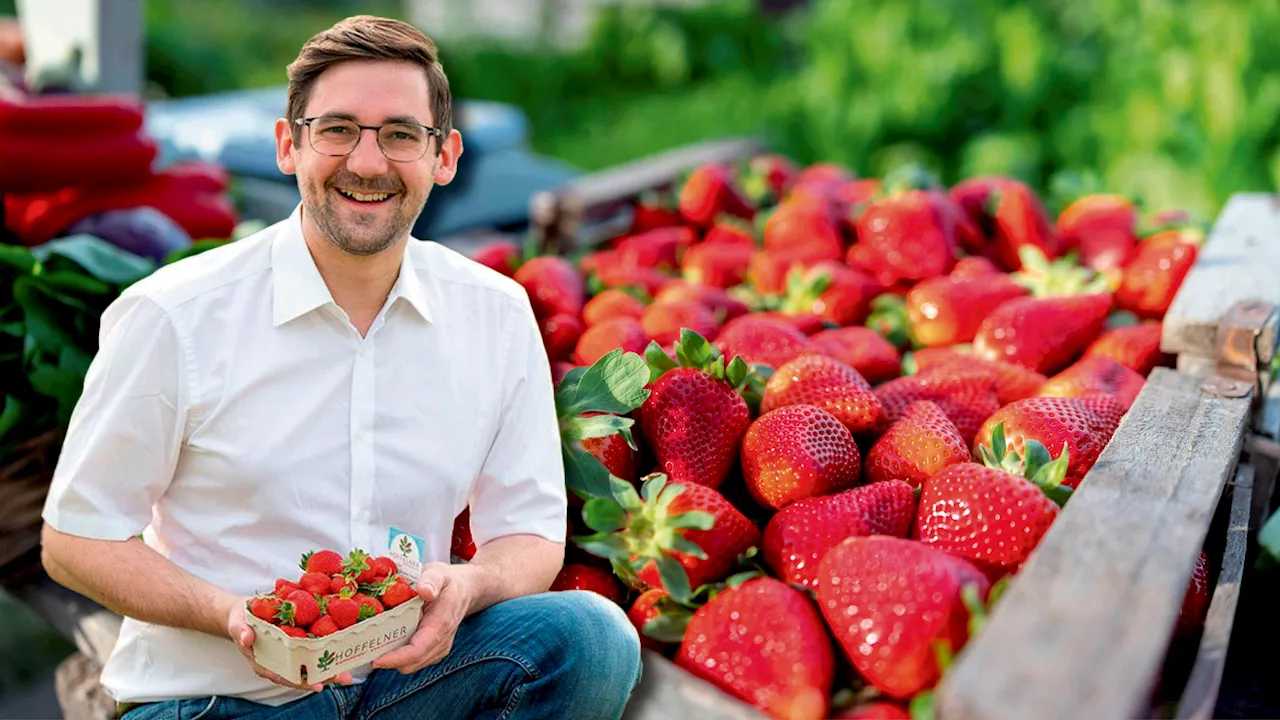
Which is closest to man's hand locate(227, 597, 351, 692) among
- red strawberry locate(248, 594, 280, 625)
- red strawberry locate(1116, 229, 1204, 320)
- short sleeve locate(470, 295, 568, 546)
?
red strawberry locate(248, 594, 280, 625)

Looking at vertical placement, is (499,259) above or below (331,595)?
above

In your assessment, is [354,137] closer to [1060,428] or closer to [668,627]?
[668,627]

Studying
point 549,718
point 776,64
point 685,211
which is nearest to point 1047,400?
point 549,718

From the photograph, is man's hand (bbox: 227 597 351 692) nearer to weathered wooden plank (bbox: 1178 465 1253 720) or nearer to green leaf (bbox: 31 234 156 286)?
weathered wooden plank (bbox: 1178 465 1253 720)

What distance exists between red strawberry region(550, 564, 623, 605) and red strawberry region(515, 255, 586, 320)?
0.66m

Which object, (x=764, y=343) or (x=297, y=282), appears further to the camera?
(x=764, y=343)

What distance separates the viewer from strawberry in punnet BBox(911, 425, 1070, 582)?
141 cm

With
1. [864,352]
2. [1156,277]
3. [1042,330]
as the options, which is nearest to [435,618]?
[864,352]

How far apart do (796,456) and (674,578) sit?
0.26 meters

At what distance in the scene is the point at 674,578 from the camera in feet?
4.83

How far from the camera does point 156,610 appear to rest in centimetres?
143

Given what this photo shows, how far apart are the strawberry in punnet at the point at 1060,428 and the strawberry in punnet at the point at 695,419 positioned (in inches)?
14.2

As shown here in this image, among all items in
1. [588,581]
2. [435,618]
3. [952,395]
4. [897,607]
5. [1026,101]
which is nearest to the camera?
[897,607]

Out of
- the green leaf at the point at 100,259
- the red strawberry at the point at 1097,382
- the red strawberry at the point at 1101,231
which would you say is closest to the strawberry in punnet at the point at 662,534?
the red strawberry at the point at 1097,382
